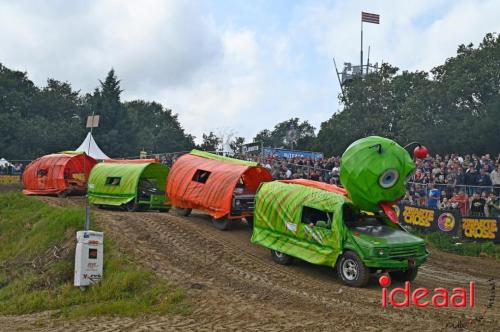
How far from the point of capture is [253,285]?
13047 millimetres

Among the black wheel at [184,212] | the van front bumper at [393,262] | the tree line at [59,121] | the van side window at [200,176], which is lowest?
the van front bumper at [393,262]

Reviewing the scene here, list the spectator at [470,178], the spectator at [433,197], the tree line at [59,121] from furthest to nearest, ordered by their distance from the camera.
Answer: the tree line at [59,121] → the spectator at [433,197] → the spectator at [470,178]

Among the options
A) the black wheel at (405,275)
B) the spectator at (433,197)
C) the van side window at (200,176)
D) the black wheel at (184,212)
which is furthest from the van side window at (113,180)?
the black wheel at (405,275)

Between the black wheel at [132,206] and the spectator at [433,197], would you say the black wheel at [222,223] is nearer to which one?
the black wheel at [132,206]

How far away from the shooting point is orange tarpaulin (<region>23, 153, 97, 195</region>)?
93.8ft

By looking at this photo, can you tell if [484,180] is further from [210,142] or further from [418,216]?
[210,142]

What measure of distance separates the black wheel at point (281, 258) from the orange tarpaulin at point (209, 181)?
3.39m

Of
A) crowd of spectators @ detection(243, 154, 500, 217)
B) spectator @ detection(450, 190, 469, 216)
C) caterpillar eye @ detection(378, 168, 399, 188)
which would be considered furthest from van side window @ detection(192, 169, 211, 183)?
spectator @ detection(450, 190, 469, 216)

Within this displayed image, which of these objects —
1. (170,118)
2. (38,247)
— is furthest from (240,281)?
(170,118)

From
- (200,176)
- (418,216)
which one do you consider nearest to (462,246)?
(418,216)

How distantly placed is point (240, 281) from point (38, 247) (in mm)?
8532

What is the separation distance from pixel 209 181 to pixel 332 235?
Answer: 7.12 meters

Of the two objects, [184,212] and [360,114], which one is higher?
[360,114]

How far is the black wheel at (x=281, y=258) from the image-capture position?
49.0 ft
